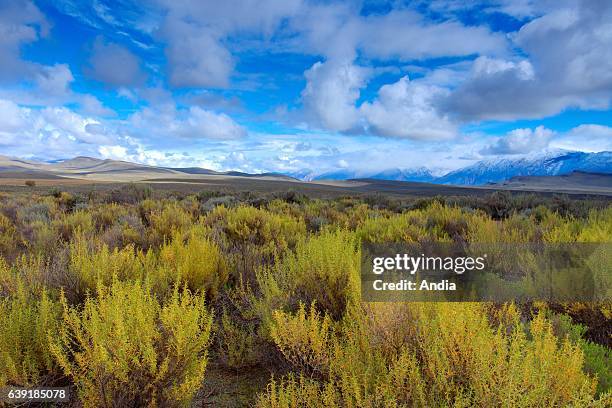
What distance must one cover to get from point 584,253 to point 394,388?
3.92 metres

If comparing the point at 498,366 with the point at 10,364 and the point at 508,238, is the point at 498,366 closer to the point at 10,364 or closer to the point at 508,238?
the point at 10,364

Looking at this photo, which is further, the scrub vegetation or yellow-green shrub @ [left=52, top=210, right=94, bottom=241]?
yellow-green shrub @ [left=52, top=210, right=94, bottom=241]

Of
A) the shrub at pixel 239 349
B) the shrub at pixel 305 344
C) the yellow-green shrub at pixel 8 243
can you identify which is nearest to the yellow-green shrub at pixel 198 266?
the shrub at pixel 239 349

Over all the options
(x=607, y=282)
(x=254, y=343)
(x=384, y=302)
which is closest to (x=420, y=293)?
(x=384, y=302)

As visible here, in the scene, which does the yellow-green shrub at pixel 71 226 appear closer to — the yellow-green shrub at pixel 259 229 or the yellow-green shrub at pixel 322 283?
the yellow-green shrub at pixel 259 229

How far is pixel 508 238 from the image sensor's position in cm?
579

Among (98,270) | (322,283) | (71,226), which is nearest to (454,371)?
(322,283)

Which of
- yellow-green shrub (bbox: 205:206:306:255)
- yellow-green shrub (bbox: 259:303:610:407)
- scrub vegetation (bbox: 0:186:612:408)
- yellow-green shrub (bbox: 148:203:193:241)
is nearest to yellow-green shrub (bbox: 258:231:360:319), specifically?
scrub vegetation (bbox: 0:186:612:408)

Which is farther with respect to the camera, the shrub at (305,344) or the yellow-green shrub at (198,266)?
the yellow-green shrub at (198,266)

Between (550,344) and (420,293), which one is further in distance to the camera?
(420,293)

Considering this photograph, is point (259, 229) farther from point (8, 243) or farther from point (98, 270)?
point (8, 243)

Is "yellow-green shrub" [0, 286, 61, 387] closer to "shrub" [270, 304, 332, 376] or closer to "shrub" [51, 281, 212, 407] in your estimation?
"shrub" [51, 281, 212, 407]

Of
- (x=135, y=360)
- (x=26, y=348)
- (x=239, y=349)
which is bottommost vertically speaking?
(x=239, y=349)

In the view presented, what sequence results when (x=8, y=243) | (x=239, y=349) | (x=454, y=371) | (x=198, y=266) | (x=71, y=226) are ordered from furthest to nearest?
(x=71, y=226) < (x=8, y=243) < (x=198, y=266) < (x=239, y=349) < (x=454, y=371)
